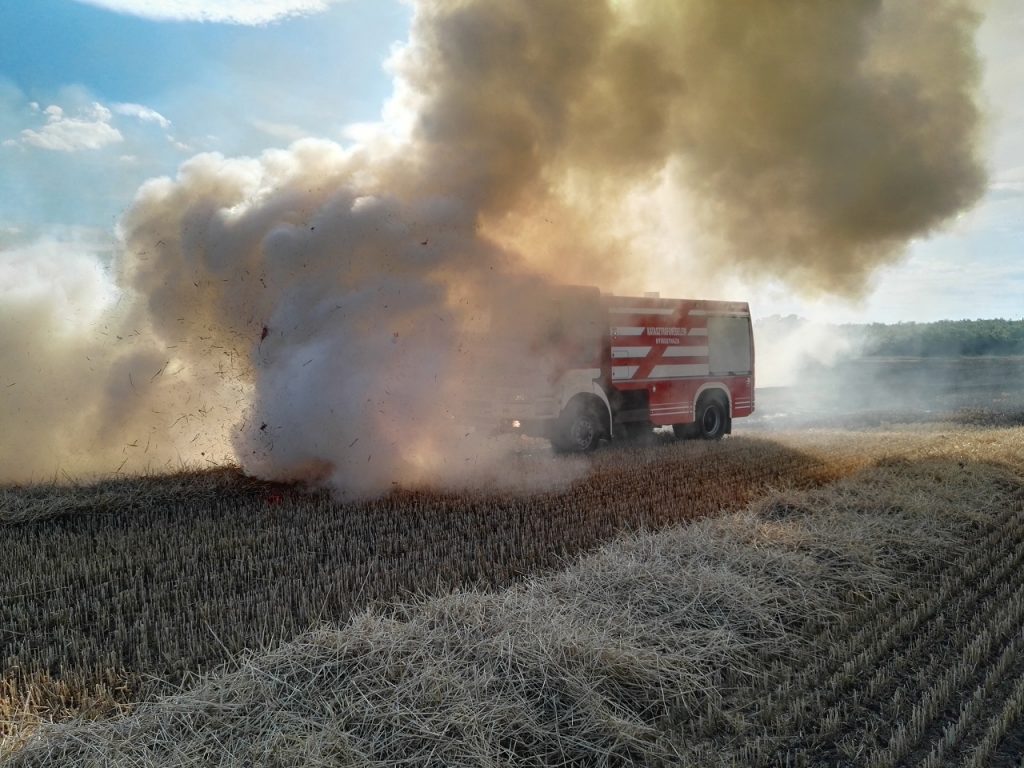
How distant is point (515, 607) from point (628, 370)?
342 inches

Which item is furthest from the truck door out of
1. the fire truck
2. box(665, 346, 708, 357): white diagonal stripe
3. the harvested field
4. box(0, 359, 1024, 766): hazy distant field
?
box(0, 359, 1024, 766): hazy distant field

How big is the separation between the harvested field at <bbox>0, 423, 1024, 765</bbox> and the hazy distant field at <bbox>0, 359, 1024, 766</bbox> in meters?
0.02

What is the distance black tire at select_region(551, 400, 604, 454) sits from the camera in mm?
12195

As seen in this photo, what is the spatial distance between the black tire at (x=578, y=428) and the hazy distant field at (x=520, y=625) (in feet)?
8.58

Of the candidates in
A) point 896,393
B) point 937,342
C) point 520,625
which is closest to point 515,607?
point 520,625

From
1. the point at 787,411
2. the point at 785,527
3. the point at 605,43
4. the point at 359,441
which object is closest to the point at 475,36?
the point at 605,43

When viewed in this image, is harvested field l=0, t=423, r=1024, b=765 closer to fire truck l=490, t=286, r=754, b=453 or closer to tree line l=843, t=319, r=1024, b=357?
fire truck l=490, t=286, r=754, b=453

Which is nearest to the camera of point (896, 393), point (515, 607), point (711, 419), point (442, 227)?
point (515, 607)

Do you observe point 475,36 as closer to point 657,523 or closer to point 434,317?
point 434,317

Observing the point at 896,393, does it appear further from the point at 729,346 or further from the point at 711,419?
the point at 711,419

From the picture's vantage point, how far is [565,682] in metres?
4.04

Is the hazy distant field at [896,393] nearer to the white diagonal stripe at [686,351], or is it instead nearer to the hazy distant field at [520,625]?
the white diagonal stripe at [686,351]

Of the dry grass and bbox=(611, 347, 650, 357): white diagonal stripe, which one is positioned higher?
bbox=(611, 347, 650, 357): white diagonal stripe

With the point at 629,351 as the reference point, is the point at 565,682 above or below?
below
